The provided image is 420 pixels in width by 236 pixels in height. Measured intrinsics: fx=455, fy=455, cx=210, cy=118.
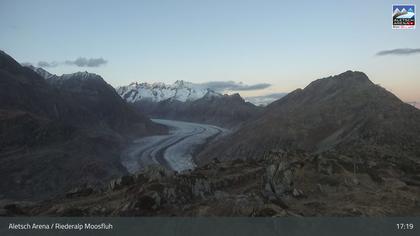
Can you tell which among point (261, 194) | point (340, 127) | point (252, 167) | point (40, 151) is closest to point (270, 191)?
point (261, 194)

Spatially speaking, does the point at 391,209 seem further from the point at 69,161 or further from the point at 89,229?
the point at 69,161

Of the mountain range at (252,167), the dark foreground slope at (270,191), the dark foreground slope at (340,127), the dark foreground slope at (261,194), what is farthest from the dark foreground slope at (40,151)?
the dark foreground slope at (261,194)

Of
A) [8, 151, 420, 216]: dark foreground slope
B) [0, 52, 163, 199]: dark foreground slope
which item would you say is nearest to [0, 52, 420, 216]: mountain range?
[8, 151, 420, 216]: dark foreground slope

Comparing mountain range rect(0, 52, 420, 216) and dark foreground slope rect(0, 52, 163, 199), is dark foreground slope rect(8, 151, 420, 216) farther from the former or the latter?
dark foreground slope rect(0, 52, 163, 199)

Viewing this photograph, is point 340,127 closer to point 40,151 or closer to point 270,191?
point 40,151

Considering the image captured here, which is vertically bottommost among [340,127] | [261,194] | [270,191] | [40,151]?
[40,151]

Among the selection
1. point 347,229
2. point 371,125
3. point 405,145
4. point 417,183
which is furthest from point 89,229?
point 371,125

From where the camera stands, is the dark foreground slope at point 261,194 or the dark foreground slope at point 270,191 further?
the dark foreground slope at point 270,191

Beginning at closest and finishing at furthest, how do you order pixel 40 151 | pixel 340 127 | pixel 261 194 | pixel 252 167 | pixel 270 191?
1. pixel 261 194
2. pixel 270 191
3. pixel 252 167
4. pixel 340 127
5. pixel 40 151

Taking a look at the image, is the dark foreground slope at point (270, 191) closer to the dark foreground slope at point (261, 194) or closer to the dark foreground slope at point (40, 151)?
the dark foreground slope at point (261, 194)
